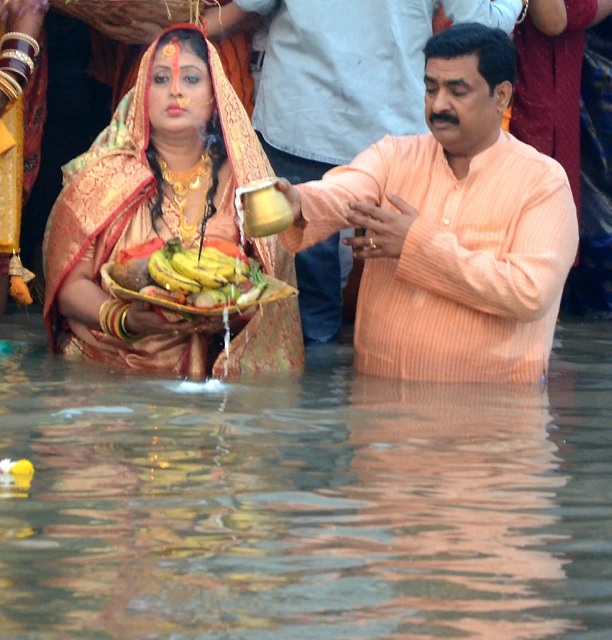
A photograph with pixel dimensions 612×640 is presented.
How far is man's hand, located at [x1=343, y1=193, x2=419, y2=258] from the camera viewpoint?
17.4 ft

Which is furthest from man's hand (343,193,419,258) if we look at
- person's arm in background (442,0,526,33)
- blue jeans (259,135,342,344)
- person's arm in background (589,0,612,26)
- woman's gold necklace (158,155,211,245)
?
person's arm in background (589,0,612,26)

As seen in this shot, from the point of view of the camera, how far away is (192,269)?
5477mm

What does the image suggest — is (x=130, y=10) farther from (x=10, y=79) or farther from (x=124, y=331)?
(x=124, y=331)

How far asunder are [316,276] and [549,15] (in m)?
1.60

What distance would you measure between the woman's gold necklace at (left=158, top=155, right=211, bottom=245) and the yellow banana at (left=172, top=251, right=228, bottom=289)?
A: 17.3 inches

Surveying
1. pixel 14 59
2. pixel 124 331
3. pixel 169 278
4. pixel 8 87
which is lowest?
pixel 124 331

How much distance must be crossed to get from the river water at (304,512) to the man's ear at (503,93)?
1012mm

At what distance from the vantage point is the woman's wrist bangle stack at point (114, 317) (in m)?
5.68

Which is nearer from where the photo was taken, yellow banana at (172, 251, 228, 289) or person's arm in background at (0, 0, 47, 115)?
yellow banana at (172, 251, 228, 289)

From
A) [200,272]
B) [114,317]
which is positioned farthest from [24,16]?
[200,272]

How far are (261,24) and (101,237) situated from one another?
1.26 meters

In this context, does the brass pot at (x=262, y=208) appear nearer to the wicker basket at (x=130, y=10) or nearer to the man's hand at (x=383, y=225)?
the man's hand at (x=383, y=225)

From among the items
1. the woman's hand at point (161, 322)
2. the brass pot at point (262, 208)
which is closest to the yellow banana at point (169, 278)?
the woman's hand at point (161, 322)

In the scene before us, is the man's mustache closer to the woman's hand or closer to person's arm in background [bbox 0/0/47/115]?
the woman's hand
